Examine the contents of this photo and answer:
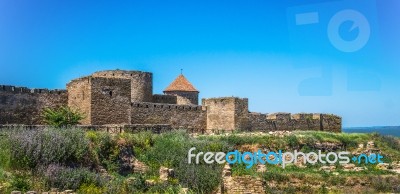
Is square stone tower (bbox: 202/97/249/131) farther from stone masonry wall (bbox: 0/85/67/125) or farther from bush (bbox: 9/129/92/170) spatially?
bush (bbox: 9/129/92/170)

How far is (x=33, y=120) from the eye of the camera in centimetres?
2556

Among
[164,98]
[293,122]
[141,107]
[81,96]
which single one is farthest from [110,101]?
[293,122]

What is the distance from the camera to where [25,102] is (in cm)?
2523

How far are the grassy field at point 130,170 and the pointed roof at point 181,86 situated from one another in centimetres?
1079

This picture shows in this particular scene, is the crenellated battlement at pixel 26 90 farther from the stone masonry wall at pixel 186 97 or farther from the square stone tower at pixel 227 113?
the stone masonry wall at pixel 186 97

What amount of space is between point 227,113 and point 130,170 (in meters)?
14.3

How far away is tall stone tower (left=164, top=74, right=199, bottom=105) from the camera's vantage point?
36188 mm

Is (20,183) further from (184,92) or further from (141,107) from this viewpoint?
(184,92)

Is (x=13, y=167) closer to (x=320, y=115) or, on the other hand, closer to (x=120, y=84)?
(x=120, y=84)

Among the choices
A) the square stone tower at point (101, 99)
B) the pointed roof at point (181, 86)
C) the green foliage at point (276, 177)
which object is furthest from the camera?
the pointed roof at point (181, 86)

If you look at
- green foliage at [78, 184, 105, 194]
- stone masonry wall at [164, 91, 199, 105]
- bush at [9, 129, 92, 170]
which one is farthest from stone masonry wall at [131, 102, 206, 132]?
green foliage at [78, 184, 105, 194]

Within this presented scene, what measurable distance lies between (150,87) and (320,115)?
13.8 meters

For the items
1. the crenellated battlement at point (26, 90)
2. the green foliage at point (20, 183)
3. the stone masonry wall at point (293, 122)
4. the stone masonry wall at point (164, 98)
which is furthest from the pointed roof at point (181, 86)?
the green foliage at point (20, 183)

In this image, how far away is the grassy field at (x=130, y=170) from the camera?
46.5 ft
